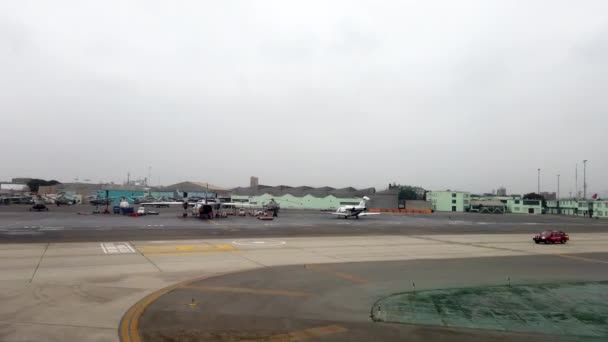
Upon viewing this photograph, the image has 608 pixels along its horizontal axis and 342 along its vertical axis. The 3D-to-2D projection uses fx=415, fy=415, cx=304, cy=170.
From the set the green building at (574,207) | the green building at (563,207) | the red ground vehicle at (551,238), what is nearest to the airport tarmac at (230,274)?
the red ground vehicle at (551,238)

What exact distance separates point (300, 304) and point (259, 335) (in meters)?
4.11

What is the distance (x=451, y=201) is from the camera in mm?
156625

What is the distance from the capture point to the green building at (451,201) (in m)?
154

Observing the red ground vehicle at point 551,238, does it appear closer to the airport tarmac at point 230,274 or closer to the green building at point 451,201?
the airport tarmac at point 230,274

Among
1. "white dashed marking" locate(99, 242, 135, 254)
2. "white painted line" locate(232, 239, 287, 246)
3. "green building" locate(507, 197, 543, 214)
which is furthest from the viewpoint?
"green building" locate(507, 197, 543, 214)

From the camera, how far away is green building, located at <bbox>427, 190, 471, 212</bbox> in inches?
6073

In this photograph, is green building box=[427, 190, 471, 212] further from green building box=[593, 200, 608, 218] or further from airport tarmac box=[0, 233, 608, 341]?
airport tarmac box=[0, 233, 608, 341]

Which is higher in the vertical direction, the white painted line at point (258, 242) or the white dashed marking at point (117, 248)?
the white dashed marking at point (117, 248)

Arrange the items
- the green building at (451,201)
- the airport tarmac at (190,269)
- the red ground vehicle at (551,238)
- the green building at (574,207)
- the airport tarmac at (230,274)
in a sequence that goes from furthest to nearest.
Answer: the green building at (451,201), the green building at (574,207), the red ground vehicle at (551,238), the airport tarmac at (190,269), the airport tarmac at (230,274)

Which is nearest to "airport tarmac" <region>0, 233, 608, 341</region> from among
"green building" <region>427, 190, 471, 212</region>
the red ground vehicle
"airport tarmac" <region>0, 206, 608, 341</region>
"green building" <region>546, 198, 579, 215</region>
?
"airport tarmac" <region>0, 206, 608, 341</region>

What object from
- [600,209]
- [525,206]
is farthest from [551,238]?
[525,206]

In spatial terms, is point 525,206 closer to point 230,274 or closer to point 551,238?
point 551,238

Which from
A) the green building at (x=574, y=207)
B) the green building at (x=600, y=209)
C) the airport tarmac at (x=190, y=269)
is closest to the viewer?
the airport tarmac at (x=190, y=269)


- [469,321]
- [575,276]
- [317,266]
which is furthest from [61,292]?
[575,276]
